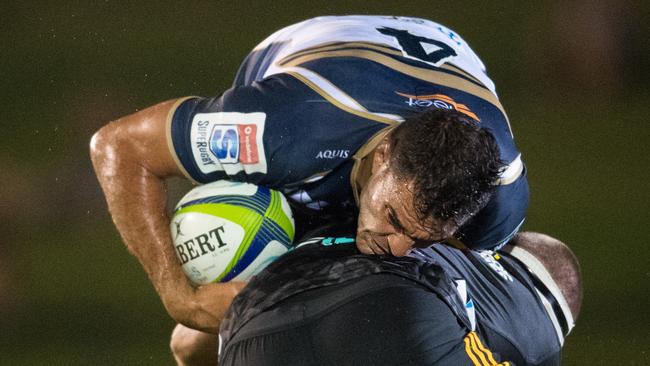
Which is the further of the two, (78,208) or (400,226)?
(78,208)

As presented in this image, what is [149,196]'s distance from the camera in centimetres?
175

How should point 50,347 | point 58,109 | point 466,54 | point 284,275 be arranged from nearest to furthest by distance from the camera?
point 284,275 < point 466,54 < point 50,347 < point 58,109

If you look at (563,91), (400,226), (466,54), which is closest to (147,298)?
(466,54)

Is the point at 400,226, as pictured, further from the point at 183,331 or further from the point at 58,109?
the point at 58,109

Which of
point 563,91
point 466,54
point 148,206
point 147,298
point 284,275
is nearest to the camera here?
point 284,275

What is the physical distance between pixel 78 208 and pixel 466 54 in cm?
173

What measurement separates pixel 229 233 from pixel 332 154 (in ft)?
0.70

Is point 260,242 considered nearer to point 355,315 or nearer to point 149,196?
point 149,196

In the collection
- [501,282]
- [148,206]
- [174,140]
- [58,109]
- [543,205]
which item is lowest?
[543,205]

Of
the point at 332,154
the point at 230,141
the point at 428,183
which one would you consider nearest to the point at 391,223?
the point at 428,183

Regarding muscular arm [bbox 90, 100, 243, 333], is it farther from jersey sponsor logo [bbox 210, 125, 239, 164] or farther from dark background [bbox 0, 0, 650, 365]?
dark background [bbox 0, 0, 650, 365]

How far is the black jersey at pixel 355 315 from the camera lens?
129 centimetres

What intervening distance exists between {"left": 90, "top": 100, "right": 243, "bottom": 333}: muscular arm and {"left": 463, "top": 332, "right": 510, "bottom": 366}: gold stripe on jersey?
473 millimetres

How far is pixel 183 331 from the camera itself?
1.99m
